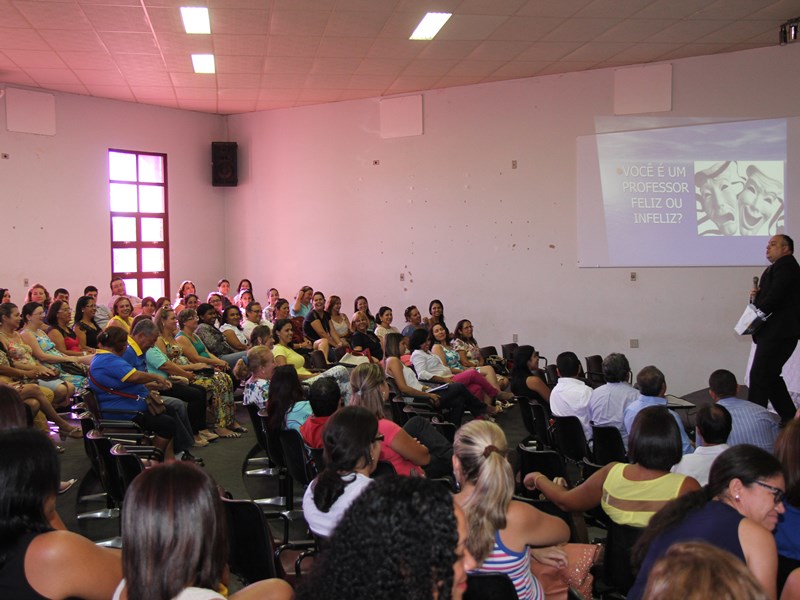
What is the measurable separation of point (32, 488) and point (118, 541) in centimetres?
235

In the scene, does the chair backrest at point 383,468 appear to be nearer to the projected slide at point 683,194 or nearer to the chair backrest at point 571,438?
the chair backrest at point 571,438

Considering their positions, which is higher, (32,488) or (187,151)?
(187,151)

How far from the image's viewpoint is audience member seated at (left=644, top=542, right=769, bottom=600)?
1369mm

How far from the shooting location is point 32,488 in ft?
6.64

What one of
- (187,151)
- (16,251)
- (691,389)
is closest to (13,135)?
(16,251)

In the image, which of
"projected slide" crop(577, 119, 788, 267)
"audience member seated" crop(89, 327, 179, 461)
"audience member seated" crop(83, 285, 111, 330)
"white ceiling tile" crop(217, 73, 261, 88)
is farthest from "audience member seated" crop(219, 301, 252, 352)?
"projected slide" crop(577, 119, 788, 267)

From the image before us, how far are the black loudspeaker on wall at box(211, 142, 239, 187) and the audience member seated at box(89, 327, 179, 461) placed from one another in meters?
6.88

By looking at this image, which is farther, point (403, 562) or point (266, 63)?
point (266, 63)

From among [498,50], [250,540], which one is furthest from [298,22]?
[250,540]

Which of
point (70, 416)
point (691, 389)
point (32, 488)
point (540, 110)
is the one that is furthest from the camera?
point (540, 110)

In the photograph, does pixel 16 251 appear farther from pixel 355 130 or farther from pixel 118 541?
pixel 118 541

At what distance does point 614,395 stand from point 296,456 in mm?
2193

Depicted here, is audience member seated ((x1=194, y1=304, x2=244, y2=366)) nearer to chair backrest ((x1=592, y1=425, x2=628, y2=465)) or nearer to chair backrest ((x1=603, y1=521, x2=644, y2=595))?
chair backrest ((x1=592, y1=425, x2=628, y2=465))

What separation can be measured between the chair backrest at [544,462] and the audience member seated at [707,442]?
54 cm
